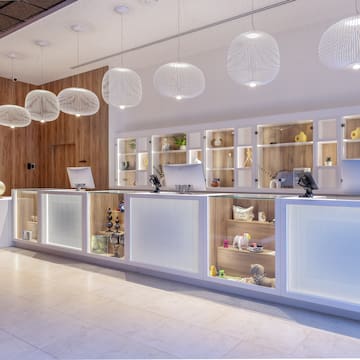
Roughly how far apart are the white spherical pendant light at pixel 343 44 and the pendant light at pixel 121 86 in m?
2.32

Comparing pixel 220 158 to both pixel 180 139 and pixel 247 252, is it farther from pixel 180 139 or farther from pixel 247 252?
pixel 247 252

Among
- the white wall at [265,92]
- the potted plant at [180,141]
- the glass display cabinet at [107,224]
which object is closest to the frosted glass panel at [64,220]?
the glass display cabinet at [107,224]

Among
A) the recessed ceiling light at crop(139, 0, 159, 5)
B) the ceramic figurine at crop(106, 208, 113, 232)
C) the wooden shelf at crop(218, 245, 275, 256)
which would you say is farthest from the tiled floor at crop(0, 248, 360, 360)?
the recessed ceiling light at crop(139, 0, 159, 5)

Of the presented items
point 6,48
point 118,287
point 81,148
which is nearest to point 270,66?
point 118,287

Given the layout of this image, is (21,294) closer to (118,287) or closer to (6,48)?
(118,287)

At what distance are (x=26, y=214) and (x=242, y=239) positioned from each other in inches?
175

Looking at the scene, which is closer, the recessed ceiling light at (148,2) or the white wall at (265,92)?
the recessed ceiling light at (148,2)

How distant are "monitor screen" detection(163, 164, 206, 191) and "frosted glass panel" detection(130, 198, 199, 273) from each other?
0.84 feet

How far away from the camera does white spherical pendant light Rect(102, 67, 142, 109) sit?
Result: 454 centimetres

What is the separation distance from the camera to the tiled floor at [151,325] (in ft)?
8.83

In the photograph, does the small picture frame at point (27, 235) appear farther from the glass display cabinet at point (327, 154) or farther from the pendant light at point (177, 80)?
the glass display cabinet at point (327, 154)

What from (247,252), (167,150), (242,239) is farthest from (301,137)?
(167,150)

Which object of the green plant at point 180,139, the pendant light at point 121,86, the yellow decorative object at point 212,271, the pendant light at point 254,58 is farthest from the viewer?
the green plant at point 180,139

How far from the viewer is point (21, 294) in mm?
4008
